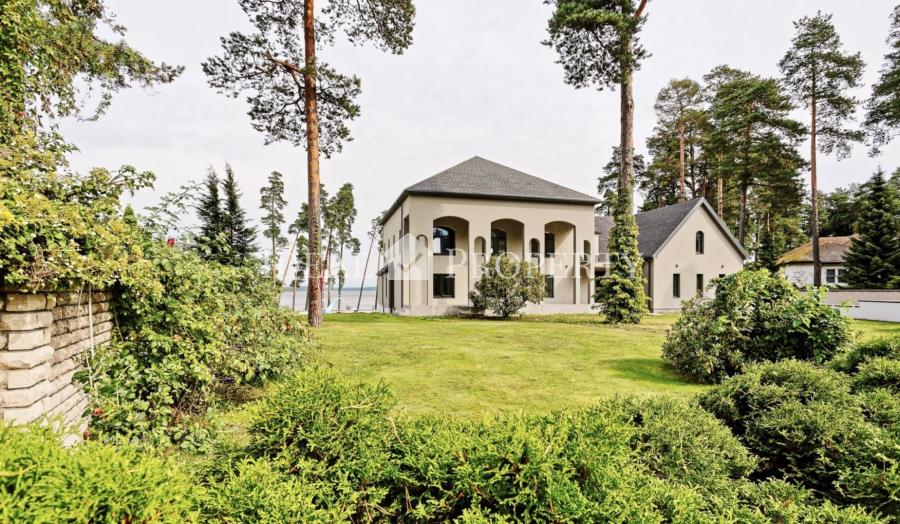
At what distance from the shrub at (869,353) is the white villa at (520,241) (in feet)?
54.1

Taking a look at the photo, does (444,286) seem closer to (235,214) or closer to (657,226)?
(235,214)

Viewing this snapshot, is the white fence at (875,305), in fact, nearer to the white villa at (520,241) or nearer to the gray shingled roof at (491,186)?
the white villa at (520,241)

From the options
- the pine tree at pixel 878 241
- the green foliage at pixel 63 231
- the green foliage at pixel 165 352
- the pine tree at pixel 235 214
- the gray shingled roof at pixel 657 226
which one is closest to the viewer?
the green foliage at pixel 63 231

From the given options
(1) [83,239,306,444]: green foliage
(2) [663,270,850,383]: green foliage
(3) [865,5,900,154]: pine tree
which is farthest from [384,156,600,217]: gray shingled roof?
(1) [83,239,306,444]: green foliage

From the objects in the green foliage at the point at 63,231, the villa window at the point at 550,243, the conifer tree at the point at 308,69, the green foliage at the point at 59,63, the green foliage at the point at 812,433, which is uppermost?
the conifer tree at the point at 308,69

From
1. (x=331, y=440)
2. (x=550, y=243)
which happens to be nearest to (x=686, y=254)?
(x=550, y=243)

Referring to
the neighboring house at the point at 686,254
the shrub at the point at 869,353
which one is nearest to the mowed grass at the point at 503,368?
the shrub at the point at 869,353

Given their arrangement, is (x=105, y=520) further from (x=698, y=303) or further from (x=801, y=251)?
(x=801, y=251)

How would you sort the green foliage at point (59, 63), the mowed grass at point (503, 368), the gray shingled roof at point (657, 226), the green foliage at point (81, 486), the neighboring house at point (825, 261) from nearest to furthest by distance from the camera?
the green foliage at point (81, 486) < the green foliage at point (59, 63) < the mowed grass at point (503, 368) < the gray shingled roof at point (657, 226) < the neighboring house at point (825, 261)

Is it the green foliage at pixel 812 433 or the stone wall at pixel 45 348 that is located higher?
the stone wall at pixel 45 348

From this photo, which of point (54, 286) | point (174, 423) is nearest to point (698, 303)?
point (174, 423)

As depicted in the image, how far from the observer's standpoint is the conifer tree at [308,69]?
11.8m

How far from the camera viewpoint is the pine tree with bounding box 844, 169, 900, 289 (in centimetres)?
2356

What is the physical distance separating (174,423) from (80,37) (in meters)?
8.11
